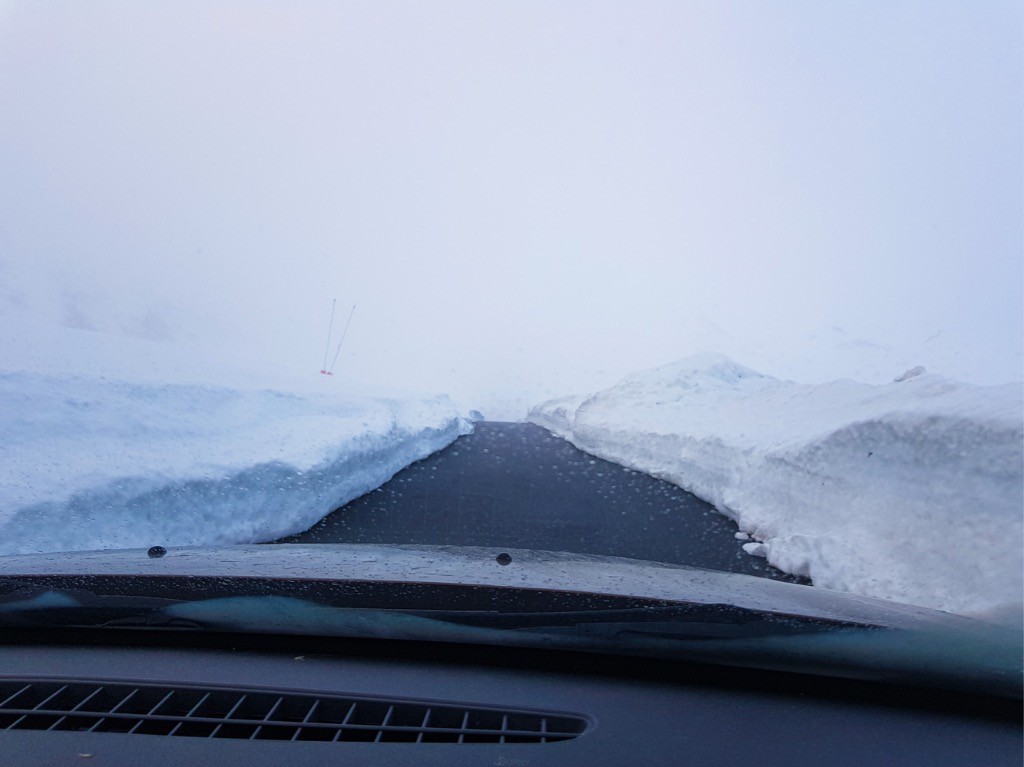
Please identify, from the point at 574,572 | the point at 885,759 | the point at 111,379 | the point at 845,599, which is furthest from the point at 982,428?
the point at 111,379

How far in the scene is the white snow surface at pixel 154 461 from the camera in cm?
537

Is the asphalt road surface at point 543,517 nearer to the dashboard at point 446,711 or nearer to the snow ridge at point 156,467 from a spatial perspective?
the snow ridge at point 156,467

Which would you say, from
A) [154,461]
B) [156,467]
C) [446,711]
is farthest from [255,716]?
[154,461]

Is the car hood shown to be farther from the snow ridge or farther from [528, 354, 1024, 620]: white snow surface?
the snow ridge

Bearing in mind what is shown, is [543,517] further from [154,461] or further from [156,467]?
[154,461]

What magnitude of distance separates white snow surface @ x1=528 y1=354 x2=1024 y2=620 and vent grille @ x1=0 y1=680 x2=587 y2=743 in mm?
1794

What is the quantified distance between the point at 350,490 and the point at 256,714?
6858mm

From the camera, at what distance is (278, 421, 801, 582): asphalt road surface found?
5.72 m

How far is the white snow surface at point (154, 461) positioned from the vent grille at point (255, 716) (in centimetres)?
340

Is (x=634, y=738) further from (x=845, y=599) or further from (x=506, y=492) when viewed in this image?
(x=506, y=492)

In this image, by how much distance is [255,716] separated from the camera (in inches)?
73.4

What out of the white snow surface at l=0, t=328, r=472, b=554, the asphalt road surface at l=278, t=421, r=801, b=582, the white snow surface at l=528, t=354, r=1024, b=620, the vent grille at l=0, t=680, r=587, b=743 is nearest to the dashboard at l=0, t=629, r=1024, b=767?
the vent grille at l=0, t=680, r=587, b=743

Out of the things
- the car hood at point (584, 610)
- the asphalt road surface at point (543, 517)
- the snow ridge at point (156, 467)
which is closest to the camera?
the car hood at point (584, 610)

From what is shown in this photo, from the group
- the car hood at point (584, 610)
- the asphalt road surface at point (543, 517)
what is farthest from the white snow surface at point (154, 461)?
the car hood at point (584, 610)
